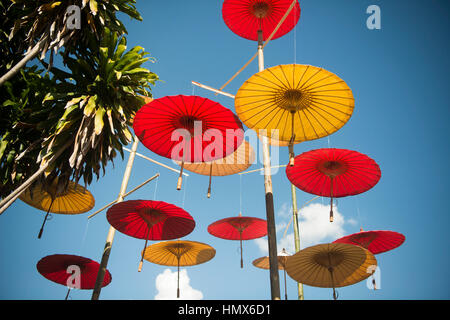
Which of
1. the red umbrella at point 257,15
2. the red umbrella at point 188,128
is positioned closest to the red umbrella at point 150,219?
the red umbrella at point 188,128

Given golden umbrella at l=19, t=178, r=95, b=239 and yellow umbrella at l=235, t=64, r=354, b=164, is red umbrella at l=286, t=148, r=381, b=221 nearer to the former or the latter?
yellow umbrella at l=235, t=64, r=354, b=164

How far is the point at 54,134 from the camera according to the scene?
646 centimetres

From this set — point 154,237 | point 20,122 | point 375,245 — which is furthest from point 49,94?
point 375,245

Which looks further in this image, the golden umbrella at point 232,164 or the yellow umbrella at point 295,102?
the golden umbrella at point 232,164

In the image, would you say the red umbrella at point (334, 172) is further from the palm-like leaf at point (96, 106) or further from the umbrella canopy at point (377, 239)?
the palm-like leaf at point (96, 106)

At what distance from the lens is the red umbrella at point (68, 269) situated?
9.00 meters

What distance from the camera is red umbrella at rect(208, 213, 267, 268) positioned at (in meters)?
9.44

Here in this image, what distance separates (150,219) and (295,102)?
492cm

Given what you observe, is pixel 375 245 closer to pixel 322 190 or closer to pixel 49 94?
pixel 322 190

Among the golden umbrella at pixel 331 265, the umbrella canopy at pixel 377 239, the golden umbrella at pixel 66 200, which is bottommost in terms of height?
the golden umbrella at pixel 331 265

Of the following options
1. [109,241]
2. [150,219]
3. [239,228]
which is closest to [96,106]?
[150,219]

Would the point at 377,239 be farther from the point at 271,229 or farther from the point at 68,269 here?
the point at 68,269

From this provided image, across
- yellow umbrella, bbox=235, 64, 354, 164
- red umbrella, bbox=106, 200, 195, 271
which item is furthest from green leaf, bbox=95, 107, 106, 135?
yellow umbrella, bbox=235, 64, 354, 164

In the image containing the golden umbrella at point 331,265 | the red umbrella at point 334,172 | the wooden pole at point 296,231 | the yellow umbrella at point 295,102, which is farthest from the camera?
the wooden pole at point 296,231
